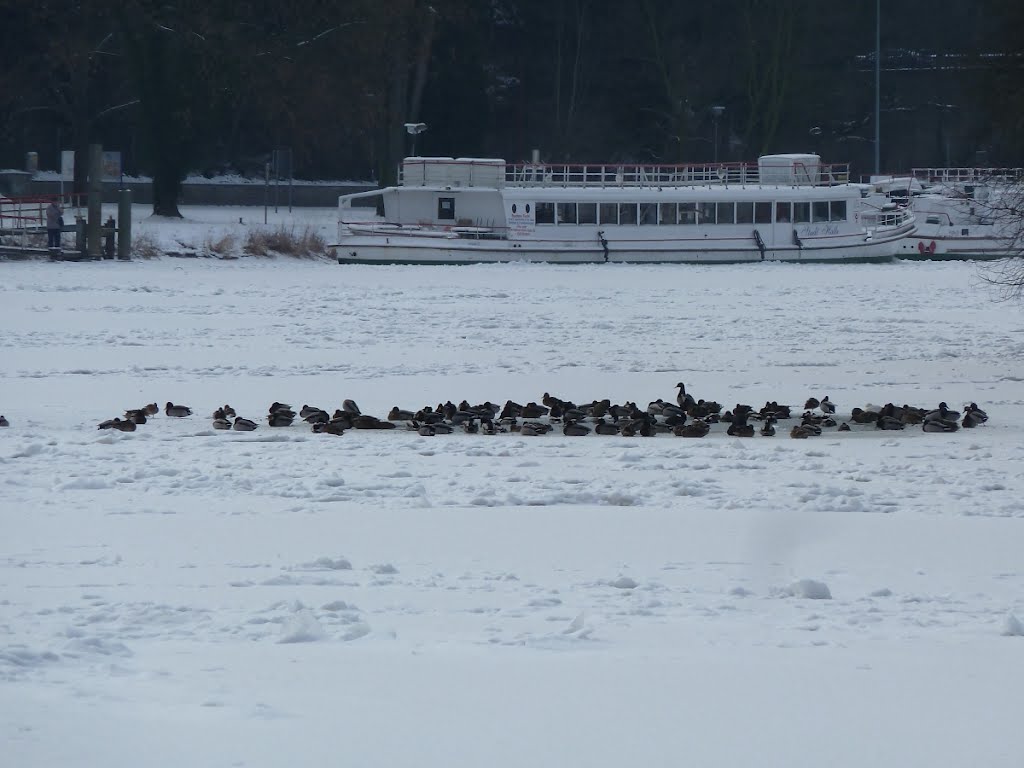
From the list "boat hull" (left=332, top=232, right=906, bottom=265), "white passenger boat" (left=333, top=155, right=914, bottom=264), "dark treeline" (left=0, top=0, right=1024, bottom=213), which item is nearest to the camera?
"boat hull" (left=332, top=232, right=906, bottom=265)

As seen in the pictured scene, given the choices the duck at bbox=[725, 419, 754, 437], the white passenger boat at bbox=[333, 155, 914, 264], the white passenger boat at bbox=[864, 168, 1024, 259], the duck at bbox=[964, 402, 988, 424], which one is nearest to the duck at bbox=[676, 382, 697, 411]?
the duck at bbox=[725, 419, 754, 437]

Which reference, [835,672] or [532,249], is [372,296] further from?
[835,672]

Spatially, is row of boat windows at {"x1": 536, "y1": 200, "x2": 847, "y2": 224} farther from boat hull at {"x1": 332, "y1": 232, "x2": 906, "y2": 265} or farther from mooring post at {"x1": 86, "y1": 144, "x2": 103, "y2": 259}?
mooring post at {"x1": 86, "y1": 144, "x2": 103, "y2": 259}

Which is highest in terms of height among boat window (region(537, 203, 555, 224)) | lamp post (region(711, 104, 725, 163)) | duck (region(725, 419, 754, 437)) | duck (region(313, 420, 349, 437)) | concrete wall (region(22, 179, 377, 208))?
lamp post (region(711, 104, 725, 163))

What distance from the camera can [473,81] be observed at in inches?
2435

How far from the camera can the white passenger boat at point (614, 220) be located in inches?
1722

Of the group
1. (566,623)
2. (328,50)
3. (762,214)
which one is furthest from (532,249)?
(566,623)

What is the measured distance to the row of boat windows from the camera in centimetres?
4456

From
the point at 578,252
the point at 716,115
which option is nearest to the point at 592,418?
the point at 578,252

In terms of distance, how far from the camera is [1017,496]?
1045 centimetres

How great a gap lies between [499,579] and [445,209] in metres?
37.7

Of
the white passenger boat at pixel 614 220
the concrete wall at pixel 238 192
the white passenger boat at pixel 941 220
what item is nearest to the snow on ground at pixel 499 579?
the white passenger boat at pixel 614 220

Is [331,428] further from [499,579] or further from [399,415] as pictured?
[499,579]

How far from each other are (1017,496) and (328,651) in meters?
5.67
